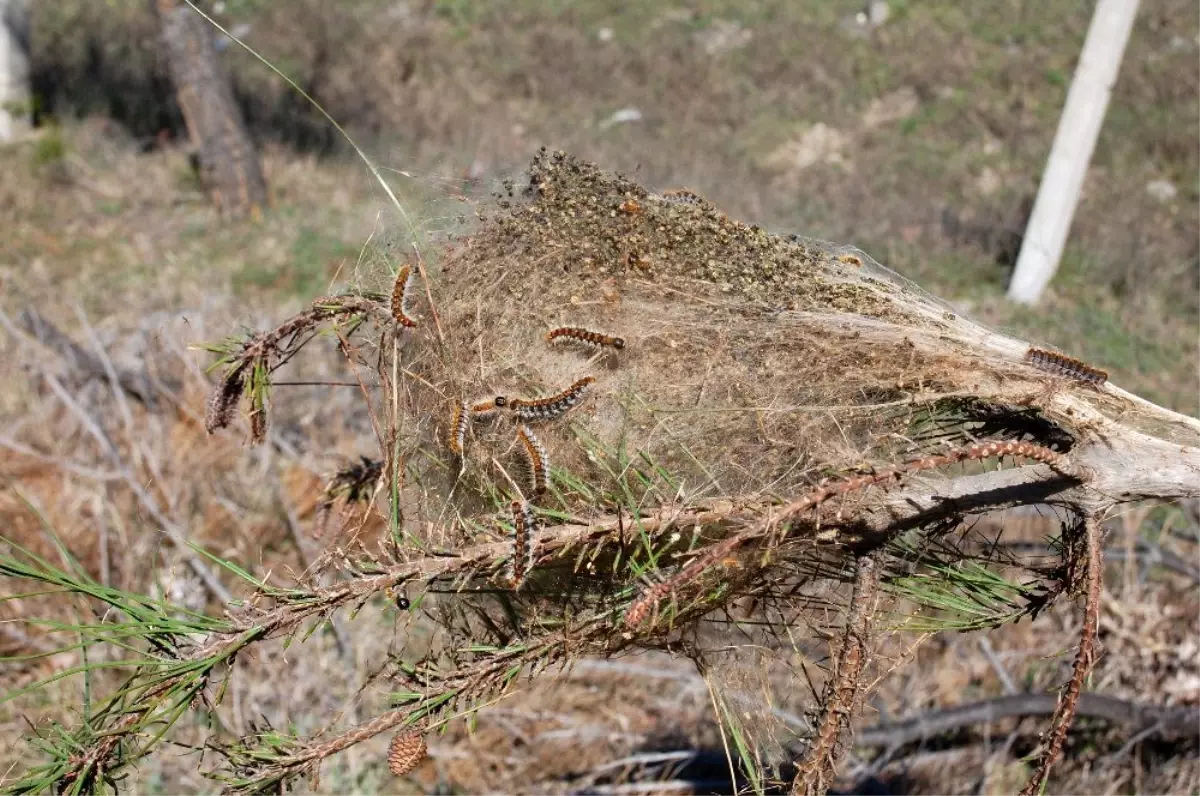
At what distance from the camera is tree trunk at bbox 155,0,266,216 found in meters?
8.66

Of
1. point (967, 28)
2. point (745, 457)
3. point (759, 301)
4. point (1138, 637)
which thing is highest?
point (967, 28)

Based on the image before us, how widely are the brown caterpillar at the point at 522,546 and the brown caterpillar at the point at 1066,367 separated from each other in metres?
0.64

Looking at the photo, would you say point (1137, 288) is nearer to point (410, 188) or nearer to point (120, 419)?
point (120, 419)

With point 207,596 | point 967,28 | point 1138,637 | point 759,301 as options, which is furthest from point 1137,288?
point 967,28

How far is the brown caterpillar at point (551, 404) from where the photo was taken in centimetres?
115

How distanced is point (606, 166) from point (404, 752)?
99cm

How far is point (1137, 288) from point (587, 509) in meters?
8.81

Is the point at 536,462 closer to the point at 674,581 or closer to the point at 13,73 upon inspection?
the point at 674,581

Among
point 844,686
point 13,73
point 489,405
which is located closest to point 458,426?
point 489,405

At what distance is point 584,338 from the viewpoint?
1193 millimetres

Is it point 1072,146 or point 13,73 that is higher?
point 1072,146

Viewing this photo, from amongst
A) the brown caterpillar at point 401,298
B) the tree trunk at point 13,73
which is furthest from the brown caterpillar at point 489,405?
the tree trunk at point 13,73

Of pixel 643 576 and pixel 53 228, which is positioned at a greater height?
pixel 643 576

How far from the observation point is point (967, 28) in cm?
1756
